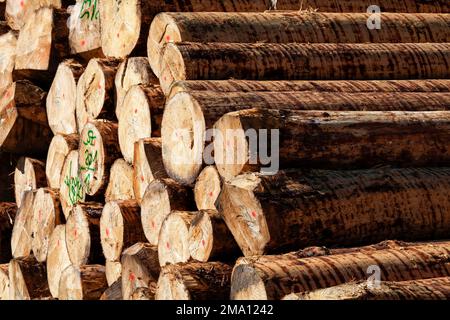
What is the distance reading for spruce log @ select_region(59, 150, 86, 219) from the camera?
281 inches

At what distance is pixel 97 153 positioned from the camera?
22.3ft

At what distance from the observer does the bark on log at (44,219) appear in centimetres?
741

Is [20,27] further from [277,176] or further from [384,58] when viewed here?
[277,176]

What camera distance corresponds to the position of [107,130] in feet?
22.2

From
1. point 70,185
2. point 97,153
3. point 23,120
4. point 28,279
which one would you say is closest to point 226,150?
point 97,153

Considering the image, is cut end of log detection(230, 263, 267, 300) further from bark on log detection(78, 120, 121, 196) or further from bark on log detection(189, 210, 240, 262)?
bark on log detection(78, 120, 121, 196)

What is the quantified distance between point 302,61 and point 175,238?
53.1 inches

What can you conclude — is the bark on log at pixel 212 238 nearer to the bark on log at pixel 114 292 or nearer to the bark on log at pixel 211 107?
the bark on log at pixel 211 107

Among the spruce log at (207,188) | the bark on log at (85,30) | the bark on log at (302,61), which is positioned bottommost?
→ the spruce log at (207,188)

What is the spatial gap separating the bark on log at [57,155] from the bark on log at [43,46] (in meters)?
0.61

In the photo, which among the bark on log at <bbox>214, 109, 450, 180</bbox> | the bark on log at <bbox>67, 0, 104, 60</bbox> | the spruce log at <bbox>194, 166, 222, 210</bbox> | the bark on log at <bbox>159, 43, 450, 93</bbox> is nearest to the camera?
the bark on log at <bbox>214, 109, 450, 180</bbox>

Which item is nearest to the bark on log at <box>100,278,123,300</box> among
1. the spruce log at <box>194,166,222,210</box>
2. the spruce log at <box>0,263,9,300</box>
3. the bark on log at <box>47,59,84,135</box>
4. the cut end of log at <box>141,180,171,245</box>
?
the cut end of log at <box>141,180,171,245</box>

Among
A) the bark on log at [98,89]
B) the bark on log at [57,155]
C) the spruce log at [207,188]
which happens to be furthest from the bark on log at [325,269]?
the bark on log at [57,155]
